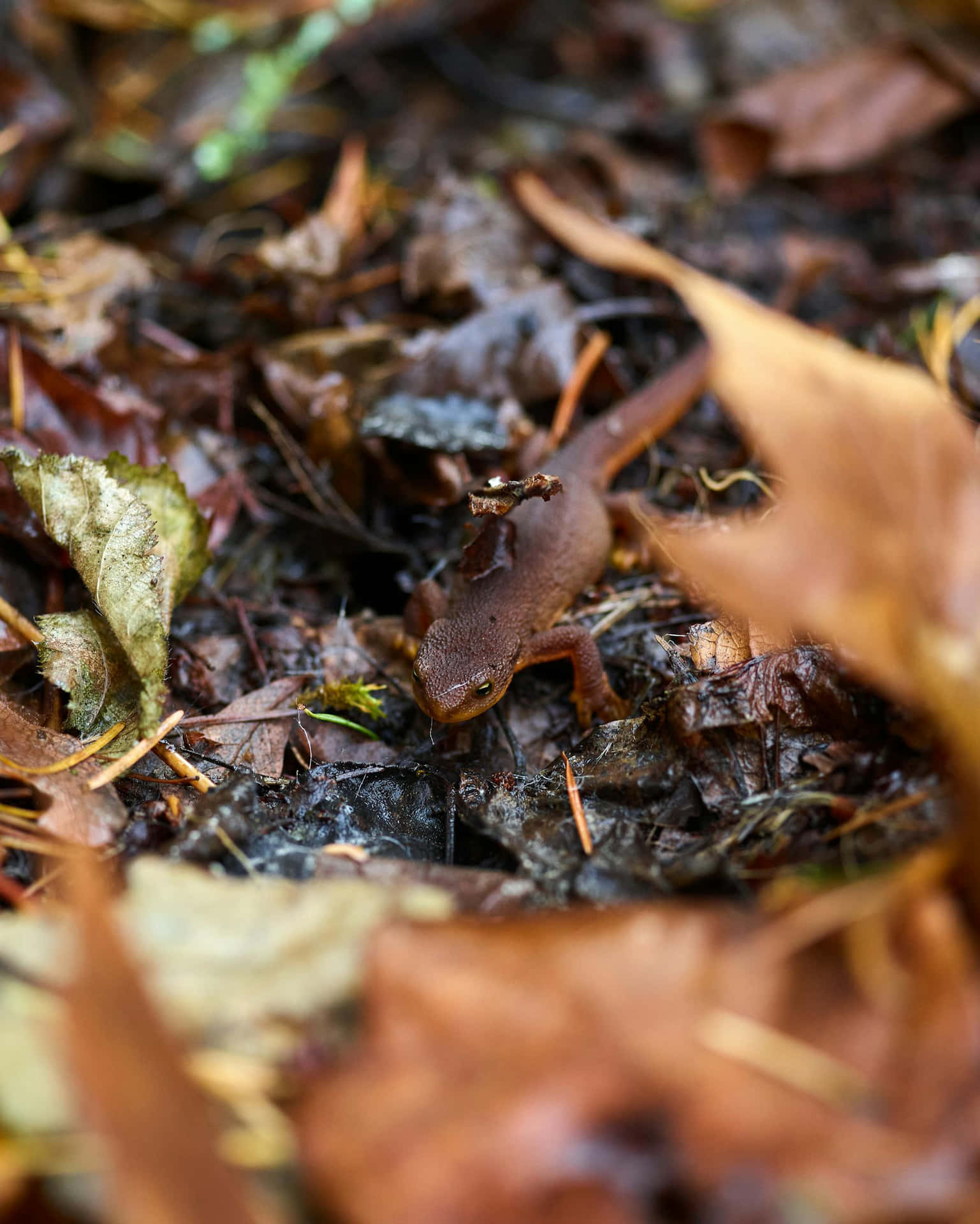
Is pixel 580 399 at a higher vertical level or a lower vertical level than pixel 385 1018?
lower

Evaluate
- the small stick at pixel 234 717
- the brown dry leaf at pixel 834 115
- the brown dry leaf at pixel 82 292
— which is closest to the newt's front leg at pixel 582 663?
the small stick at pixel 234 717

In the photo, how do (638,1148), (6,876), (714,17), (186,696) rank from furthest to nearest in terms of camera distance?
1. (714,17)
2. (186,696)
3. (6,876)
4. (638,1148)

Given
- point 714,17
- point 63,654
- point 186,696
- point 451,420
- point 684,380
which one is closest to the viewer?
point 63,654

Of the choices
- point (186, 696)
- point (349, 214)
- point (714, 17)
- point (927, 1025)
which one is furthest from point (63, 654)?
point (714, 17)

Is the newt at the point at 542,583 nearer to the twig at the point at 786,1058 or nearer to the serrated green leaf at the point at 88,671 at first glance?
the serrated green leaf at the point at 88,671

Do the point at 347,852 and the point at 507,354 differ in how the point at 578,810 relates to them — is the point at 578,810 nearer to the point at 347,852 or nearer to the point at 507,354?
the point at 347,852

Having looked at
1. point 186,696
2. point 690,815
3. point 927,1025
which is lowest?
point 690,815

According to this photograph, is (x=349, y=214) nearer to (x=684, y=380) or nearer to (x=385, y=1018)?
(x=684, y=380)
